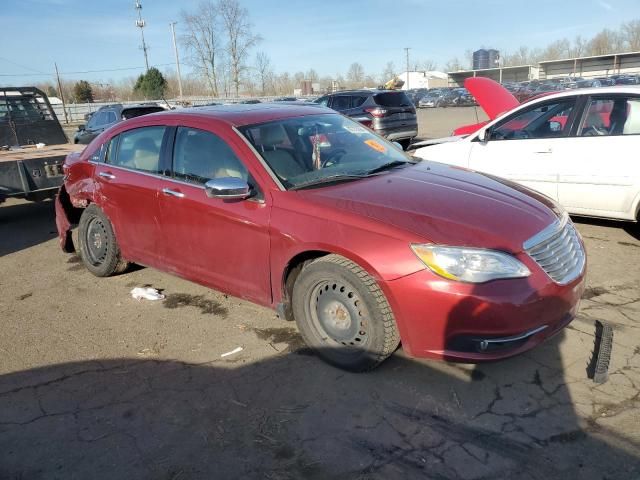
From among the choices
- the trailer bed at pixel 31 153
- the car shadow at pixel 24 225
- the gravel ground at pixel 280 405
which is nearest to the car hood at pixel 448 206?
the gravel ground at pixel 280 405

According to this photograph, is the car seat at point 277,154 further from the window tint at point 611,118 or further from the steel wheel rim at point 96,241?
the window tint at point 611,118

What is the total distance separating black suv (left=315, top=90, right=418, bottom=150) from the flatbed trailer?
23.4ft

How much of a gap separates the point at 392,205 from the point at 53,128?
352 inches

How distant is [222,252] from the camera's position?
12.4ft

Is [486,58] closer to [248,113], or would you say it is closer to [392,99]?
[392,99]

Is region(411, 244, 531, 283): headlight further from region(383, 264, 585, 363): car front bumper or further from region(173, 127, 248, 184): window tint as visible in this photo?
region(173, 127, 248, 184): window tint

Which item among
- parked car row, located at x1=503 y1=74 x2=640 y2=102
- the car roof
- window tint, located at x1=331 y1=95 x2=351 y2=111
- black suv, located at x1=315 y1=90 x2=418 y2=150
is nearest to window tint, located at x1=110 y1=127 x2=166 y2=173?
the car roof

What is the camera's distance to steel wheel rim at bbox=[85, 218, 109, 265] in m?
5.05

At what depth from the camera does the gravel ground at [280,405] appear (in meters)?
2.50

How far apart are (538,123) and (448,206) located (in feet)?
11.9

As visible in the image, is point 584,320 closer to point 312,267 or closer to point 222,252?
point 312,267

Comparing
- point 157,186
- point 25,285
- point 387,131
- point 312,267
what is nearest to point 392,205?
point 312,267

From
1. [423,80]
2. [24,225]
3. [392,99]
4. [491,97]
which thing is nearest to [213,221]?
[24,225]

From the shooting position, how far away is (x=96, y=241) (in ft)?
17.0
